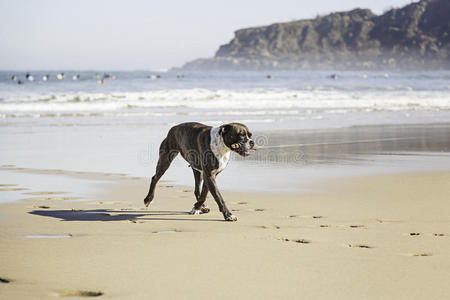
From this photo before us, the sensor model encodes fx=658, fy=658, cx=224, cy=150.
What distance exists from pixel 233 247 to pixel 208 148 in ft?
5.03

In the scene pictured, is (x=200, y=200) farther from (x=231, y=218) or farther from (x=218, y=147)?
(x=218, y=147)

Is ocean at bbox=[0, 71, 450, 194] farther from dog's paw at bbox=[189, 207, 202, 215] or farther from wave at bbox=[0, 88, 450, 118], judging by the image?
dog's paw at bbox=[189, 207, 202, 215]

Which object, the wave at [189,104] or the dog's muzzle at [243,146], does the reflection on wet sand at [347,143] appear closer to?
the dog's muzzle at [243,146]

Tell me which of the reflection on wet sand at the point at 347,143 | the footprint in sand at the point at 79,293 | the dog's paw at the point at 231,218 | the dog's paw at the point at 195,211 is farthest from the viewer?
the reflection on wet sand at the point at 347,143

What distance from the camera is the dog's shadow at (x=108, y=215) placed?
6.86 metres

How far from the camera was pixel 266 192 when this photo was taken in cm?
859

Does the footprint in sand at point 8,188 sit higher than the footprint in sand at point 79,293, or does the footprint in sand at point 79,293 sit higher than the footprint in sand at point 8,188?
the footprint in sand at point 79,293

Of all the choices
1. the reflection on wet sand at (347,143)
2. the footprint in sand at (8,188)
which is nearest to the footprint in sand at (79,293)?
the footprint in sand at (8,188)

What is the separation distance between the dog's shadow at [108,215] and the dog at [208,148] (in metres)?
0.25

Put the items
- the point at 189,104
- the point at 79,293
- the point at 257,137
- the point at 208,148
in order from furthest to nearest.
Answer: the point at 189,104
the point at 257,137
the point at 208,148
the point at 79,293

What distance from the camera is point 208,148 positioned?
681 centimetres

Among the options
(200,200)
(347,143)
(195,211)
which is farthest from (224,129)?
(347,143)

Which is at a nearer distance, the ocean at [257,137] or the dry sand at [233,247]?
the dry sand at [233,247]

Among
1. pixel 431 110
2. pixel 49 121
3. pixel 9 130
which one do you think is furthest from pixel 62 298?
pixel 431 110
